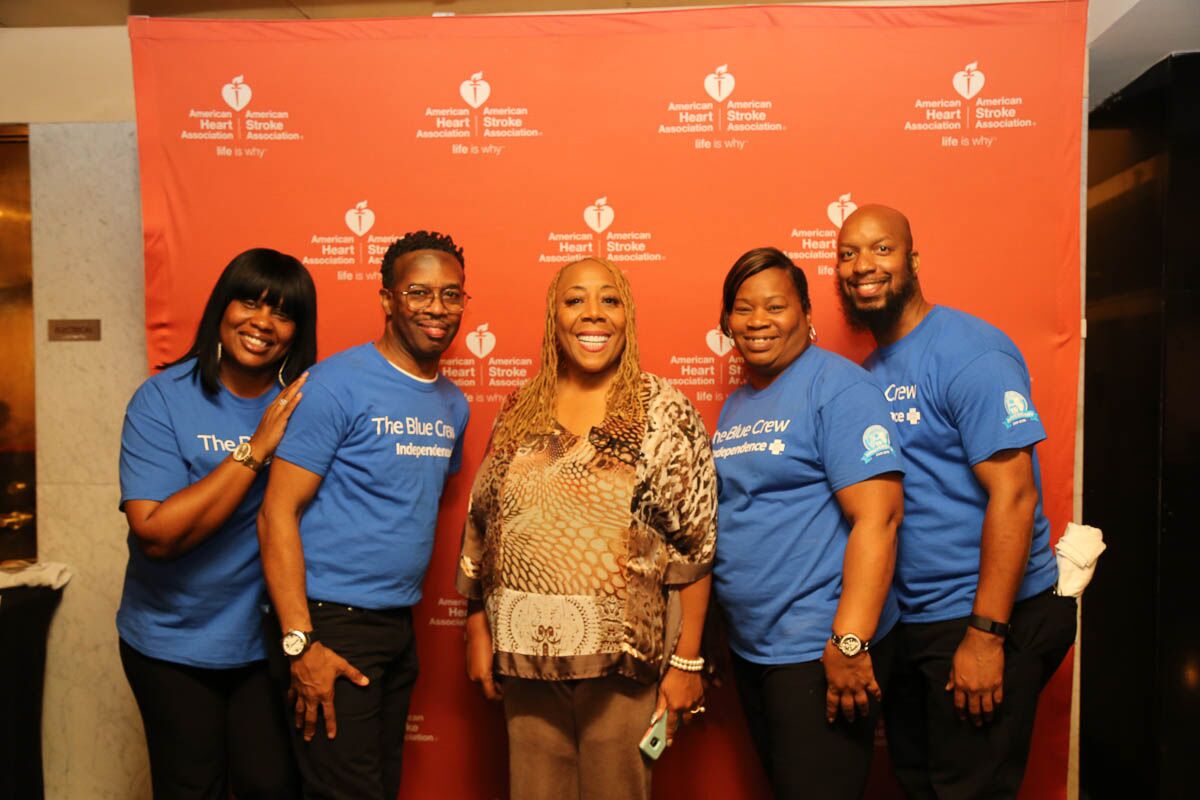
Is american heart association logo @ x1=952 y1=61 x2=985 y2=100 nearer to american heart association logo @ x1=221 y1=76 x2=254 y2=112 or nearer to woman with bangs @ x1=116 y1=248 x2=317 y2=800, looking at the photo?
woman with bangs @ x1=116 y1=248 x2=317 y2=800

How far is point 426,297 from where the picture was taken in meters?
1.83

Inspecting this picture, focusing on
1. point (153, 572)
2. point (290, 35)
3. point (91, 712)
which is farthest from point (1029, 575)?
point (91, 712)

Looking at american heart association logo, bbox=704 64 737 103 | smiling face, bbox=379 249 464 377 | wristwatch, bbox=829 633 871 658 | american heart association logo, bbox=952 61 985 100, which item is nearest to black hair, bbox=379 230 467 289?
smiling face, bbox=379 249 464 377

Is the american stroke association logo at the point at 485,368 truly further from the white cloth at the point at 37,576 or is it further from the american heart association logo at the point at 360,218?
the white cloth at the point at 37,576

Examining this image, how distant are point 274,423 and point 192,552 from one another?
1.43ft

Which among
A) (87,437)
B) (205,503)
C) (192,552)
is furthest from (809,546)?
(87,437)

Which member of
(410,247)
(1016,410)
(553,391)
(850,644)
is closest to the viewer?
(850,644)

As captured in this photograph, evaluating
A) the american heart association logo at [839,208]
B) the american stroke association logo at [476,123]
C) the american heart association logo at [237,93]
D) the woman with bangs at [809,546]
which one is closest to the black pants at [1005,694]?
the woman with bangs at [809,546]

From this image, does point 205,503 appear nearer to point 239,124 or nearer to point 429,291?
point 429,291

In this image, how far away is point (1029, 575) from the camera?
5.94ft

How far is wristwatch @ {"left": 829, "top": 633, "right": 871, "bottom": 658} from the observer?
1.57 metres

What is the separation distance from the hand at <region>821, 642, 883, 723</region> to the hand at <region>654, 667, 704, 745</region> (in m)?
0.31

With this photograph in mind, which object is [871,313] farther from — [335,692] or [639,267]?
[335,692]

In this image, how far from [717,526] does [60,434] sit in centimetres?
252
